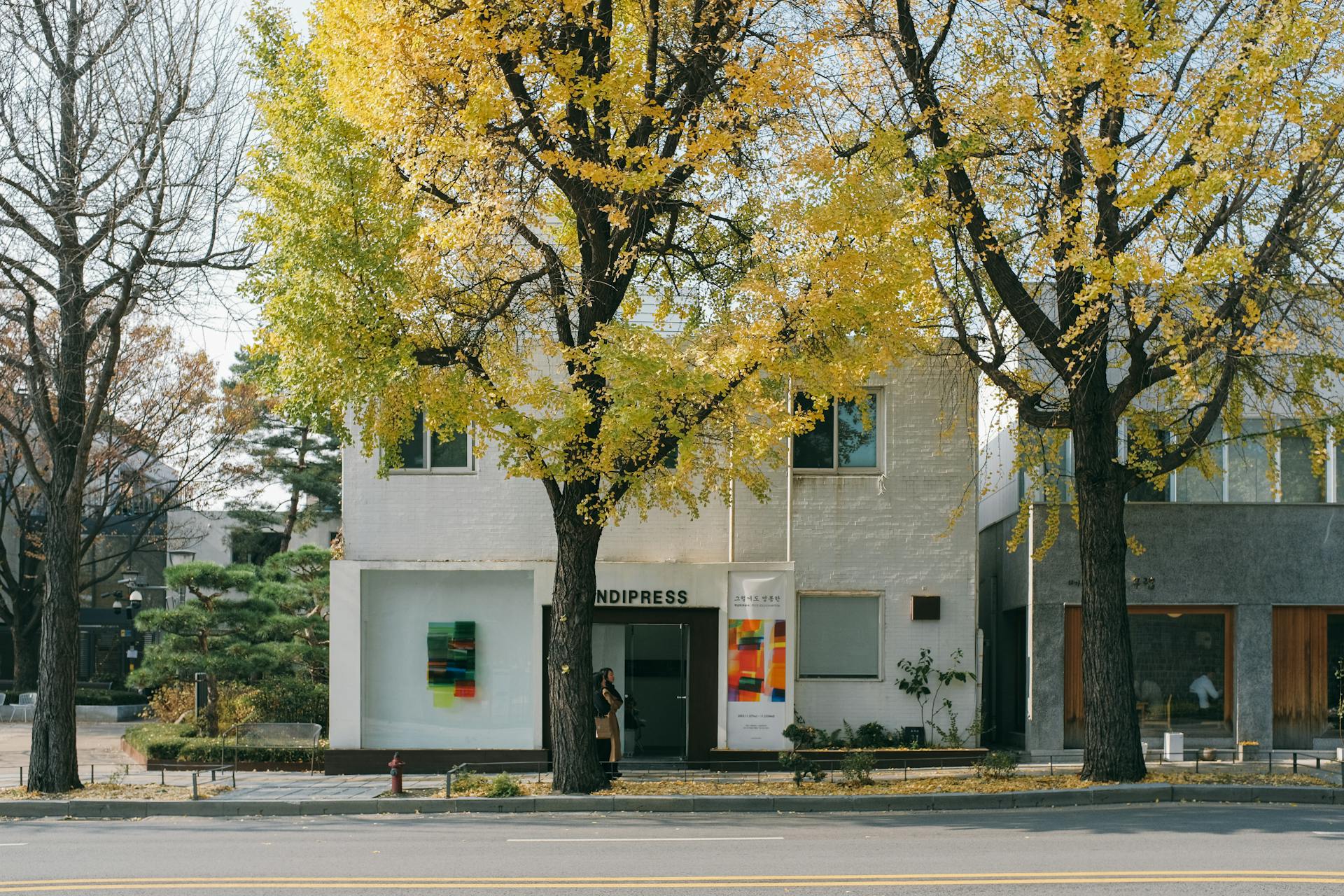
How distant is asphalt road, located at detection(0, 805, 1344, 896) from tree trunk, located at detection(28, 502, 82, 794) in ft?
6.03

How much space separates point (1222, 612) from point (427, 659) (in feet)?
42.6

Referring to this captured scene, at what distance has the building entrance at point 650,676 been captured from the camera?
22.9 meters

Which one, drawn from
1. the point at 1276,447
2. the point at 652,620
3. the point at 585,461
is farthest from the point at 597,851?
the point at 1276,447

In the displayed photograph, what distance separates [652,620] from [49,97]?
455 inches

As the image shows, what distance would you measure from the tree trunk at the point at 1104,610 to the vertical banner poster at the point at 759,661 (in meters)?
5.15

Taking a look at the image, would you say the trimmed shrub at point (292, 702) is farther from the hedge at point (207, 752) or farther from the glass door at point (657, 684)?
the glass door at point (657, 684)

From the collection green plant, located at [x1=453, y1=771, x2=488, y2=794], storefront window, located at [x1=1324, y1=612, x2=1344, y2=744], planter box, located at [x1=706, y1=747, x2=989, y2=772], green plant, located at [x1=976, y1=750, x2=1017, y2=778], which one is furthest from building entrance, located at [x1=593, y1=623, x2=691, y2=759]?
storefront window, located at [x1=1324, y1=612, x2=1344, y2=744]

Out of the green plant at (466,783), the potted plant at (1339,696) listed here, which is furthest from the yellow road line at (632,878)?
the potted plant at (1339,696)

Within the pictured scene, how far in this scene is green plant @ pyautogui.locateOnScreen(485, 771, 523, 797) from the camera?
1742cm

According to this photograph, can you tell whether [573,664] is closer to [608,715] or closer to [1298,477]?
[608,715]

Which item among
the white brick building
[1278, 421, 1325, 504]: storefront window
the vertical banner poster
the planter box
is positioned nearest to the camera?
the planter box

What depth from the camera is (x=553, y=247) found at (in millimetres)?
18281

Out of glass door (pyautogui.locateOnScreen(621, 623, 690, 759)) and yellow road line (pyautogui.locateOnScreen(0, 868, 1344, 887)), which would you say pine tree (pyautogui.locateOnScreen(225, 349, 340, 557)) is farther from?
yellow road line (pyautogui.locateOnScreen(0, 868, 1344, 887))

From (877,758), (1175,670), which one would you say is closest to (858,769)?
(877,758)
